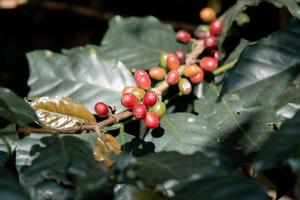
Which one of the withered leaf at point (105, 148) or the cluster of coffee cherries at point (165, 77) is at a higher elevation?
the cluster of coffee cherries at point (165, 77)

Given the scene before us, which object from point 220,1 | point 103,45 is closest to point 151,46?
point 103,45

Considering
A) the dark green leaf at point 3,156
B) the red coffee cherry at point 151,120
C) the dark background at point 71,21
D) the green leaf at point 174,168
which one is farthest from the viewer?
the dark background at point 71,21

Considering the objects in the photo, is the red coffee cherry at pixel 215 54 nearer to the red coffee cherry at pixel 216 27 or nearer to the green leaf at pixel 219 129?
the red coffee cherry at pixel 216 27

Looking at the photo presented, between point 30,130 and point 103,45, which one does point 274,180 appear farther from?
point 103,45

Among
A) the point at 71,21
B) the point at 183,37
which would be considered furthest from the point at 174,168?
the point at 71,21

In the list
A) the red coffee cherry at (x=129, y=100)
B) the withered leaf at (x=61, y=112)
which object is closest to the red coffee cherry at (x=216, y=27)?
the red coffee cherry at (x=129, y=100)

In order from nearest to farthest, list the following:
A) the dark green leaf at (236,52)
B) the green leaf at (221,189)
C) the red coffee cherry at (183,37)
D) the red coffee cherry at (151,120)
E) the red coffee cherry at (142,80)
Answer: the green leaf at (221,189) → the red coffee cherry at (151,120) → the red coffee cherry at (142,80) → the dark green leaf at (236,52) → the red coffee cherry at (183,37)

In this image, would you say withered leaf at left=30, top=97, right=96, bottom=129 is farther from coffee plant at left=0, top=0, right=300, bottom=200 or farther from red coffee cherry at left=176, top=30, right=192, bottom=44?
red coffee cherry at left=176, top=30, right=192, bottom=44

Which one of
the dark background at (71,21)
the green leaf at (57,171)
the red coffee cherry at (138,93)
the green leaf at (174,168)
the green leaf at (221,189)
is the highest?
the green leaf at (221,189)
